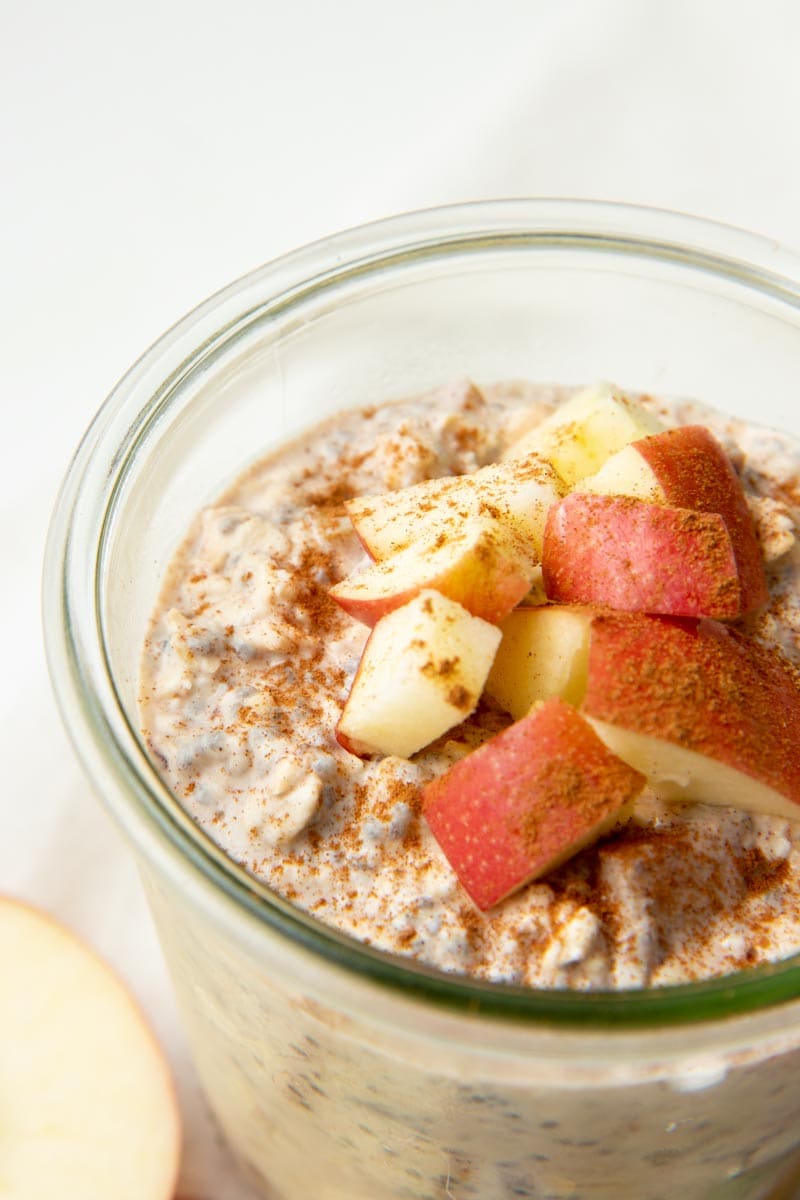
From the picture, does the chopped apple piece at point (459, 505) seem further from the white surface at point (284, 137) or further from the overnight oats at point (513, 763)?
the white surface at point (284, 137)

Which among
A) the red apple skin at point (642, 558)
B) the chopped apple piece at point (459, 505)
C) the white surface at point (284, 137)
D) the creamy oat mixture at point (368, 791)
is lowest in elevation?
the creamy oat mixture at point (368, 791)

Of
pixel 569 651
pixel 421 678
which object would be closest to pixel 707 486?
pixel 569 651

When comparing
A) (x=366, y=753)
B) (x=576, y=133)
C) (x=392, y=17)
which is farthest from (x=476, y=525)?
(x=392, y=17)

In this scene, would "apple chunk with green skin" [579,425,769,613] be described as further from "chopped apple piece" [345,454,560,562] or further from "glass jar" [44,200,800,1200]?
"glass jar" [44,200,800,1200]

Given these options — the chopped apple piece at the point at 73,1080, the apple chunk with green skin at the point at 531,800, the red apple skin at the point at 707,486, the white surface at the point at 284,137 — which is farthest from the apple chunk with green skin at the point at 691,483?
the white surface at the point at 284,137

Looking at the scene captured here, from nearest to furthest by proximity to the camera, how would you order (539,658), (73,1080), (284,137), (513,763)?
(513,763)
(539,658)
(73,1080)
(284,137)

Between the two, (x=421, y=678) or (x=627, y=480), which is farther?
(x=627, y=480)

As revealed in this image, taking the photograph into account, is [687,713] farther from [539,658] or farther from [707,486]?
[707,486]

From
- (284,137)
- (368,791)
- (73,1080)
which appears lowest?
(73,1080)
